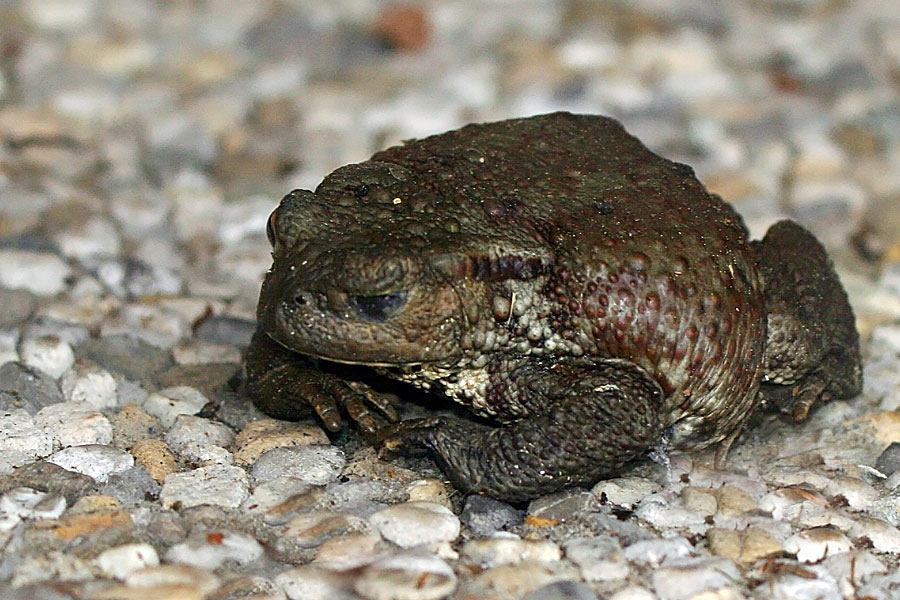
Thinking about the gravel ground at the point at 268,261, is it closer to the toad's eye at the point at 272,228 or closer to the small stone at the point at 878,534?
the small stone at the point at 878,534

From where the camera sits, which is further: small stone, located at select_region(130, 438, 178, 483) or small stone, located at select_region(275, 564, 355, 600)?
small stone, located at select_region(130, 438, 178, 483)

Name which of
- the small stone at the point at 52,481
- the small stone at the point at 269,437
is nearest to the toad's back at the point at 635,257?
the small stone at the point at 269,437

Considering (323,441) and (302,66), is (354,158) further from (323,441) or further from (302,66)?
(323,441)

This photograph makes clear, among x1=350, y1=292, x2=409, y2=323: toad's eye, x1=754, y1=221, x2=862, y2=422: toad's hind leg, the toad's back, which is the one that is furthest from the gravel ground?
x1=350, y1=292, x2=409, y2=323: toad's eye

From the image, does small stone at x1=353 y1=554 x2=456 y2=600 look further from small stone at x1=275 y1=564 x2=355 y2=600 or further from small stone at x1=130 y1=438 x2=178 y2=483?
small stone at x1=130 y1=438 x2=178 y2=483

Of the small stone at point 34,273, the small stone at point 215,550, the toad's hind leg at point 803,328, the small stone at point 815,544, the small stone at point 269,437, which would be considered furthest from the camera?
the small stone at point 34,273

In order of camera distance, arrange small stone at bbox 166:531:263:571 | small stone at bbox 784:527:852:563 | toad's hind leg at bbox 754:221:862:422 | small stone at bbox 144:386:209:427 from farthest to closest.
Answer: small stone at bbox 144:386:209:427, toad's hind leg at bbox 754:221:862:422, small stone at bbox 784:527:852:563, small stone at bbox 166:531:263:571

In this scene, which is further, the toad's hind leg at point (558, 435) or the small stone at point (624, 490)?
the small stone at point (624, 490)
